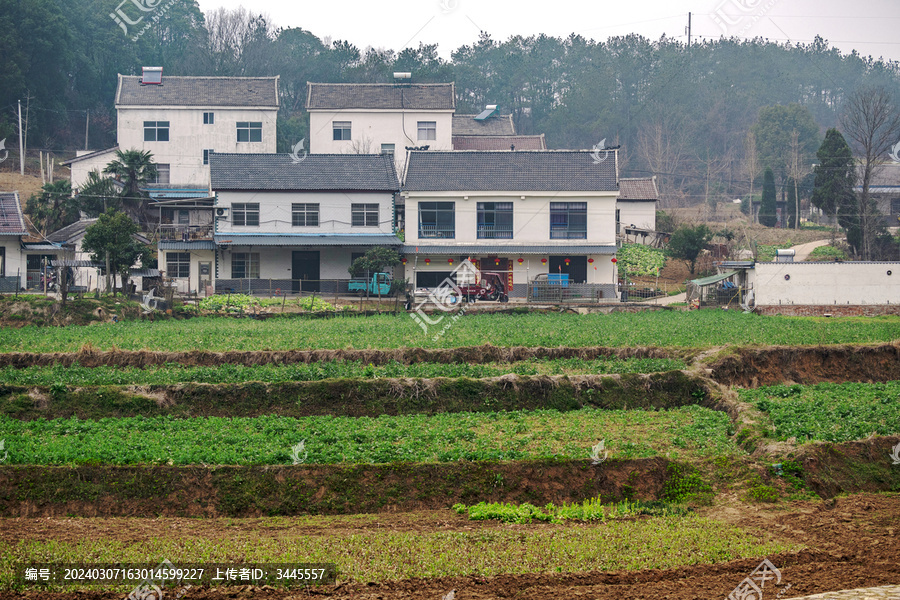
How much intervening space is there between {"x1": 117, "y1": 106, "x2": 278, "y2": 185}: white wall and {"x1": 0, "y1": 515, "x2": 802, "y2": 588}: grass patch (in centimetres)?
4487

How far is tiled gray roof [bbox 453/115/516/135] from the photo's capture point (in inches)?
2453

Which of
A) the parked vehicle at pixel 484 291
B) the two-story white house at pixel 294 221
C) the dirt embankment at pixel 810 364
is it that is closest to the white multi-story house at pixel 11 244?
the two-story white house at pixel 294 221

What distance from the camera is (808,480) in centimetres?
1578

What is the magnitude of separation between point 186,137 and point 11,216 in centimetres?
1643

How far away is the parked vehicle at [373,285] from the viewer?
41763mm

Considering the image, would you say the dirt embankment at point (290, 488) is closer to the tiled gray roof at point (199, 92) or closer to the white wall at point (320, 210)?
the white wall at point (320, 210)

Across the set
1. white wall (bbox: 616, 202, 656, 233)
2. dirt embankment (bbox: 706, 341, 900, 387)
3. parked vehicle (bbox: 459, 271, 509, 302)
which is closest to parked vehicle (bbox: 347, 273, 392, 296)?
parked vehicle (bbox: 459, 271, 509, 302)

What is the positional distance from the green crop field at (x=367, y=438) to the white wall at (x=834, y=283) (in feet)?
59.1

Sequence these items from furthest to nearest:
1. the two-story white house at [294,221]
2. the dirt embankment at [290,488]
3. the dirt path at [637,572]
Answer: the two-story white house at [294,221], the dirt embankment at [290,488], the dirt path at [637,572]

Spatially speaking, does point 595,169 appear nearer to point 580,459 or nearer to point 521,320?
point 521,320

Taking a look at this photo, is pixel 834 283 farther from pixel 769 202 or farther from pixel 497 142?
pixel 497 142

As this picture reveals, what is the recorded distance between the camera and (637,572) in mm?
11641

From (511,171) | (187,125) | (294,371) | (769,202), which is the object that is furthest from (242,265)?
(769,202)

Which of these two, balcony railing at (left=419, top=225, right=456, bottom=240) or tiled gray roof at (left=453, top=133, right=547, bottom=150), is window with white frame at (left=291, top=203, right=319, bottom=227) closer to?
balcony railing at (left=419, top=225, right=456, bottom=240)
